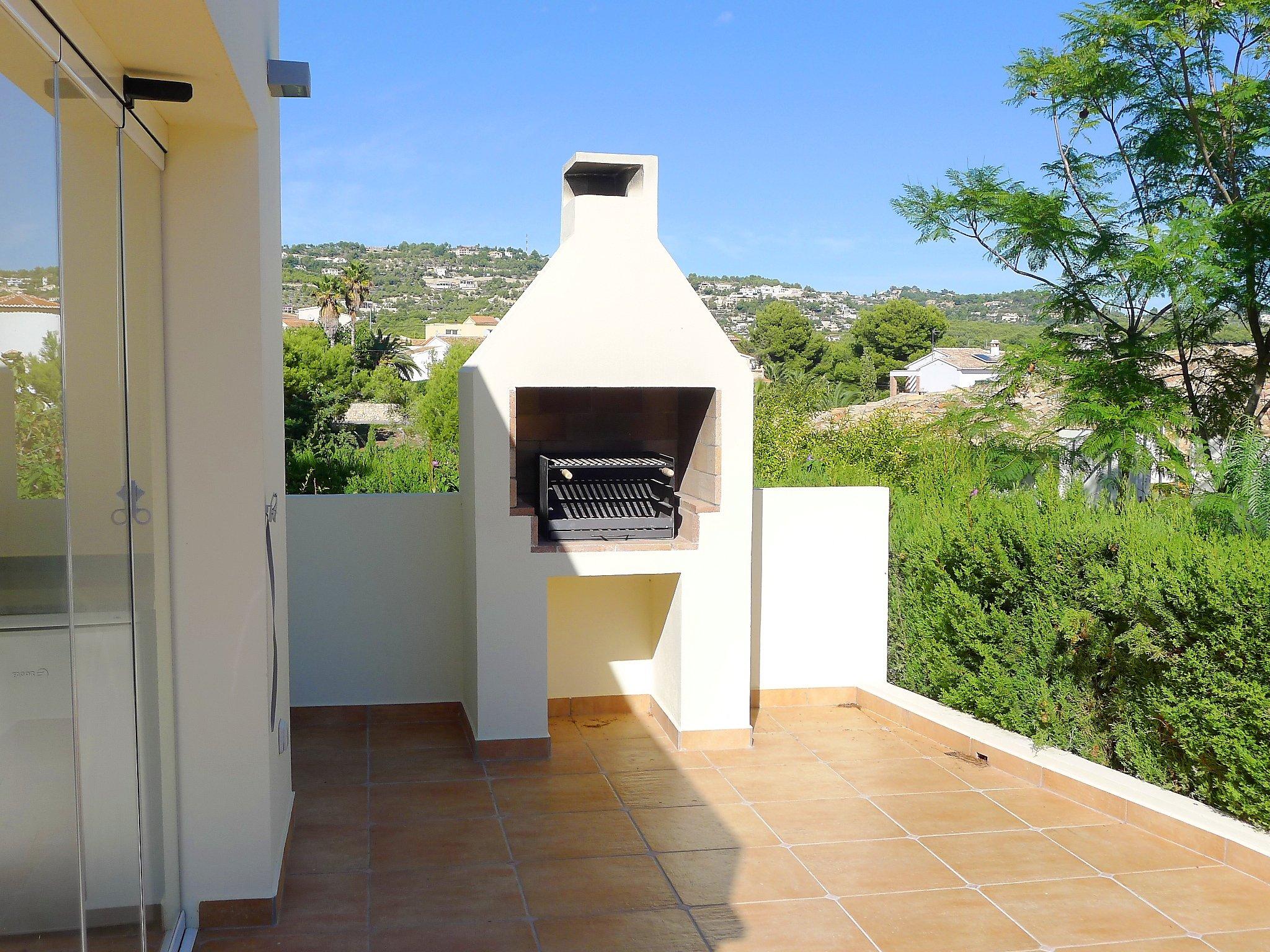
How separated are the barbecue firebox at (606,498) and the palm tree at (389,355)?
33.5m

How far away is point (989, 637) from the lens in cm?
633

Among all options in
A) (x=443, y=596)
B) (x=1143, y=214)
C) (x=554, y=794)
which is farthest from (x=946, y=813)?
(x=1143, y=214)

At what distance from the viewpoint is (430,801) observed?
5520 millimetres

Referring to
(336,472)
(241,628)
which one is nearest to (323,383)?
(336,472)

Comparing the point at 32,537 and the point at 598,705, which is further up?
the point at 32,537

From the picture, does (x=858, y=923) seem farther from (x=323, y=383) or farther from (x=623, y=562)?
(x=323, y=383)

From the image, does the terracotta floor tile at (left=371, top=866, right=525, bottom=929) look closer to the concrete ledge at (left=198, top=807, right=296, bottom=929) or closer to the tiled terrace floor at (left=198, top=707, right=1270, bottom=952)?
the tiled terrace floor at (left=198, top=707, right=1270, bottom=952)

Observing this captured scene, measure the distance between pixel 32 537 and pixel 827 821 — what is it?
13.5ft

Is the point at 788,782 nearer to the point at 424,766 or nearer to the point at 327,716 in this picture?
the point at 424,766

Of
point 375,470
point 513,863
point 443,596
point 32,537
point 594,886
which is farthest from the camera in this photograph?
point 375,470

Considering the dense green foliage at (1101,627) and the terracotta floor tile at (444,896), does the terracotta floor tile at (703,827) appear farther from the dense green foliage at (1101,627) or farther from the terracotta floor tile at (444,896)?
the dense green foliage at (1101,627)

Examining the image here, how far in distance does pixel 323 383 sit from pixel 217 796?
3006cm

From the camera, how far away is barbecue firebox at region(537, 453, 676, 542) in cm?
637

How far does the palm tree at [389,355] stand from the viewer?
40.2 metres
